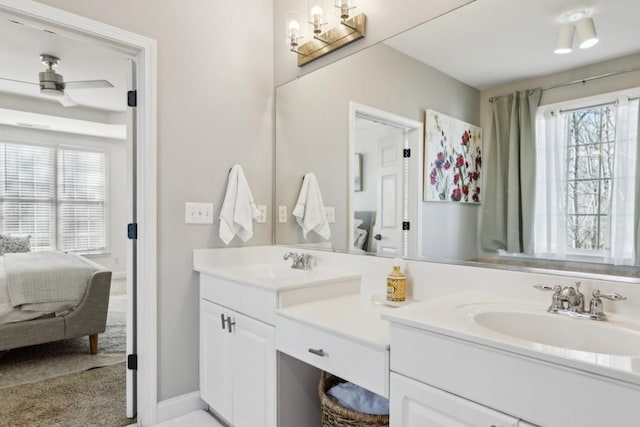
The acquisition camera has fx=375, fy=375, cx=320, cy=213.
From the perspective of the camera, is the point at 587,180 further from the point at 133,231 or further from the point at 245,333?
the point at 133,231

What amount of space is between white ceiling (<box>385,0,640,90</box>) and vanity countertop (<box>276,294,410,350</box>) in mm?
1018

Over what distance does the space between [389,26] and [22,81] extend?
14.1ft

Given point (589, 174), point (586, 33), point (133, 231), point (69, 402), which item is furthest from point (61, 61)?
point (589, 174)

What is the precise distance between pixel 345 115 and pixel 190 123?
Answer: 0.87m

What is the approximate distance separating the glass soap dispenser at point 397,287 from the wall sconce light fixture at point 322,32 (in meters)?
1.22

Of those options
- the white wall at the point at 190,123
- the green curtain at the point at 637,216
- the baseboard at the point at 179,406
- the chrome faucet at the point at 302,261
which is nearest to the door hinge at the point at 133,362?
the white wall at the point at 190,123

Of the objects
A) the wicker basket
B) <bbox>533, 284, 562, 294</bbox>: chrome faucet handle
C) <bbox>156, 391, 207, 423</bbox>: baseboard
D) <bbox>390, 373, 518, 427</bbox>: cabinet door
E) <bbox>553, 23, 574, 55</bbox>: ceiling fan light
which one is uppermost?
<bbox>553, 23, 574, 55</bbox>: ceiling fan light

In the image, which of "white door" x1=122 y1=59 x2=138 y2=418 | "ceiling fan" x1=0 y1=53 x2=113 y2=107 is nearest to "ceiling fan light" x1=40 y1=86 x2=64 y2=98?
"ceiling fan" x1=0 y1=53 x2=113 y2=107

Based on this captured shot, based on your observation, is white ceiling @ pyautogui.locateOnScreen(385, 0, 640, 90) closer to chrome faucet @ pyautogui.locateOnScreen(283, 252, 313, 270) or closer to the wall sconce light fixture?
the wall sconce light fixture

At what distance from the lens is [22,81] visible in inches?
162

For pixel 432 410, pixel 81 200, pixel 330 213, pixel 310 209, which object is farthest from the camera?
pixel 81 200

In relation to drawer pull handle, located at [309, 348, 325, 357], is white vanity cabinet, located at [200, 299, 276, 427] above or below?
below

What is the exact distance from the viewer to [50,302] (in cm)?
286

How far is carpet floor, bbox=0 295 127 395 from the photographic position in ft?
8.61
